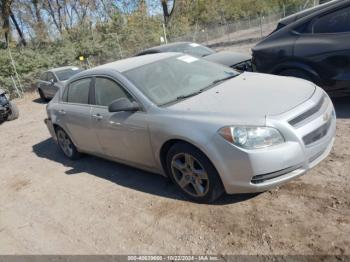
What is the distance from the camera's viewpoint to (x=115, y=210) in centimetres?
431

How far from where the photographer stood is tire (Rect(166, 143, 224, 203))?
3637 mm

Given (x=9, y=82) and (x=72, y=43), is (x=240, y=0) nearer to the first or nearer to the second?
(x=72, y=43)

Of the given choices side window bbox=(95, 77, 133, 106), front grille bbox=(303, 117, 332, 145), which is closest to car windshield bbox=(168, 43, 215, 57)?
side window bbox=(95, 77, 133, 106)

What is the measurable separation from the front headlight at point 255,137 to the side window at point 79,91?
8.76 ft

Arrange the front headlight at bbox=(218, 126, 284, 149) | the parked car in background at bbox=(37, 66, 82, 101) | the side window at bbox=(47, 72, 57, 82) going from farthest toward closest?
the side window at bbox=(47, 72, 57, 82) < the parked car in background at bbox=(37, 66, 82, 101) < the front headlight at bbox=(218, 126, 284, 149)

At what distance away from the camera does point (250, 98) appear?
12.5 ft

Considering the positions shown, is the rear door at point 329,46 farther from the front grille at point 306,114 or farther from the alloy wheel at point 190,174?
the alloy wheel at point 190,174

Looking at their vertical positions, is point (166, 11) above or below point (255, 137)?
above

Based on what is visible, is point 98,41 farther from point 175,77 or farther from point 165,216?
point 165,216

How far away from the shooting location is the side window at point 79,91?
17.4 feet

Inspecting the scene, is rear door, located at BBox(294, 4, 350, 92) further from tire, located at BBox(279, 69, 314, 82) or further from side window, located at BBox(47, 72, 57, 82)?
side window, located at BBox(47, 72, 57, 82)

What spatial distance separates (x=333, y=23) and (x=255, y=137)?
127 inches

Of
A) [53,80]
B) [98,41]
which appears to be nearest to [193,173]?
[53,80]

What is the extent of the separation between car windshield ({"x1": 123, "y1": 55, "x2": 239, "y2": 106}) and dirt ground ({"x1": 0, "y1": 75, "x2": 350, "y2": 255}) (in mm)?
1162
